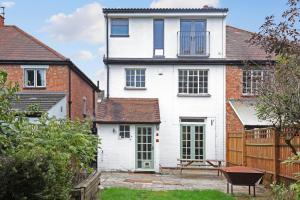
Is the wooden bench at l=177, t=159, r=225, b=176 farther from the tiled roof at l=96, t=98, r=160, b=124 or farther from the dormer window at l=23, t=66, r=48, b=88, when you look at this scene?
the dormer window at l=23, t=66, r=48, b=88

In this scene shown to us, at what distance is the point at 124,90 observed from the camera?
2862 centimetres

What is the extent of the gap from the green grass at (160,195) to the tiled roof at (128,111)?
427 inches

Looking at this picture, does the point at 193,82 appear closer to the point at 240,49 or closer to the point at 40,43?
the point at 240,49

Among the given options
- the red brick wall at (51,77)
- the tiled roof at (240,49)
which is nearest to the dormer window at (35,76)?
the red brick wall at (51,77)

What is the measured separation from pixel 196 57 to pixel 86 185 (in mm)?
19714

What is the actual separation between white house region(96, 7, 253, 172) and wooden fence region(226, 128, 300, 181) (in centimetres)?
374

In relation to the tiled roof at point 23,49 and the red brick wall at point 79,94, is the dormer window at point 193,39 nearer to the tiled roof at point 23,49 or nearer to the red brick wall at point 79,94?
the tiled roof at point 23,49

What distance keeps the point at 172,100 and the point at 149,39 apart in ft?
12.8

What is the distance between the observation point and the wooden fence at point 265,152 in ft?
52.7

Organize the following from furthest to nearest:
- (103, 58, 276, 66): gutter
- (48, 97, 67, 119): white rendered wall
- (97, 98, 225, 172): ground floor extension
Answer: (103, 58, 276, 66): gutter < (48, 97, 67, 119): white rendered wall < (97, 98, 225, 172): ground floor extension

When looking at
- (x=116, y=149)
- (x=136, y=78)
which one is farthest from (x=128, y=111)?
(x=136, y=78)

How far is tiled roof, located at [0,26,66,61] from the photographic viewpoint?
29.2 metres

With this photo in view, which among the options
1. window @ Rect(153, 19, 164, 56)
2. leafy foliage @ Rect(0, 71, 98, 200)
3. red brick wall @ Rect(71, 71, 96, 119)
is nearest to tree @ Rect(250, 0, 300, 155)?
leafy foliage @ Rect(0, 71, 98, 200)

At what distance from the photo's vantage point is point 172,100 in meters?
28.6
